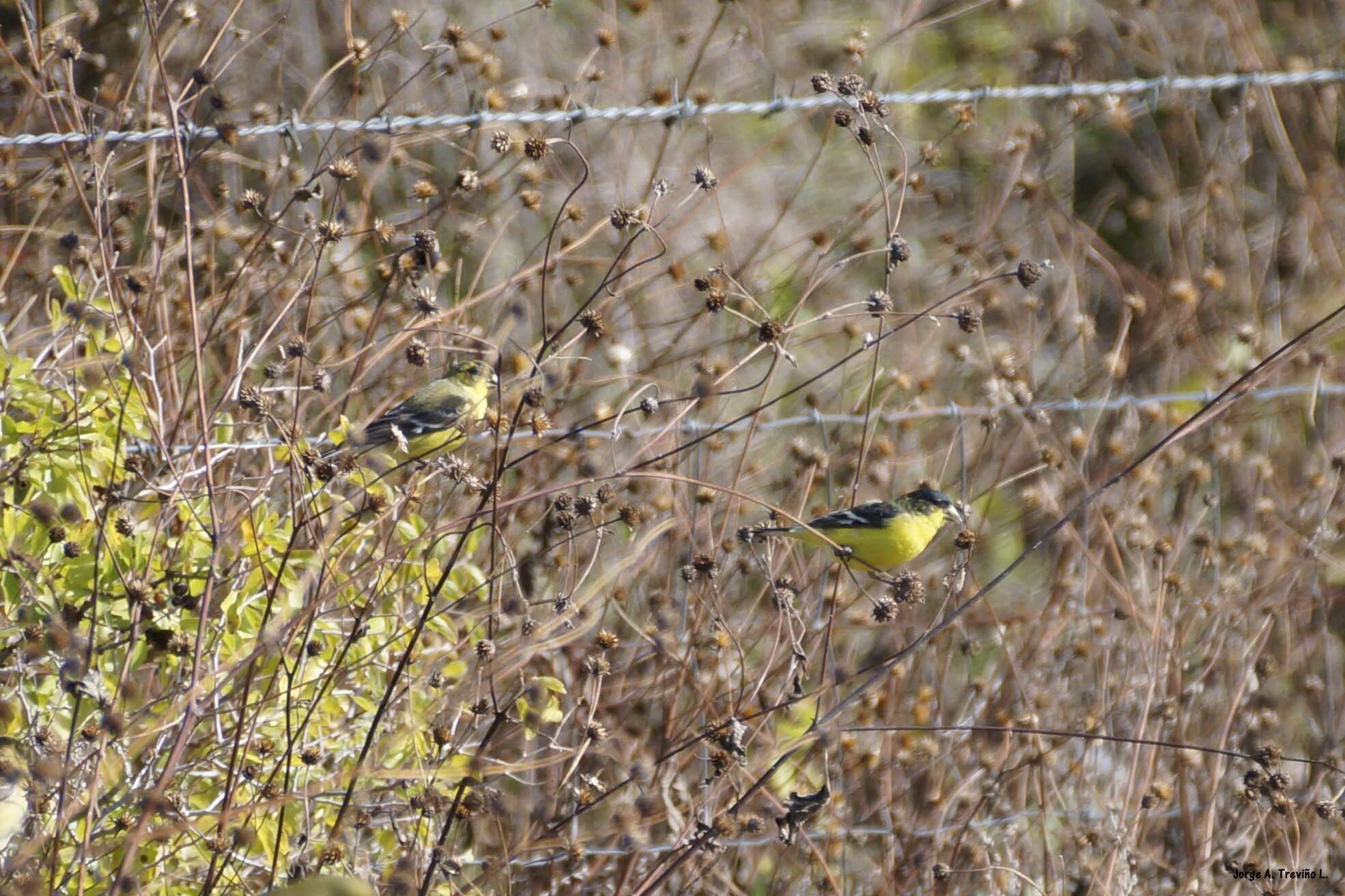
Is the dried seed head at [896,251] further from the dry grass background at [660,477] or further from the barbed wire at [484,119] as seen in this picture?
the barbed wire at [484,119]

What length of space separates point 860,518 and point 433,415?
1.31 m

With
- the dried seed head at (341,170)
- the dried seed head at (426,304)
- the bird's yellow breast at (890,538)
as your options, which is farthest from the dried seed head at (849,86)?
the bird's yellow breast at (890,538)

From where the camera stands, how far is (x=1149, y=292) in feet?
22.7

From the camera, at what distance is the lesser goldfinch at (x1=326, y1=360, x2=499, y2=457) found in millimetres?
3814

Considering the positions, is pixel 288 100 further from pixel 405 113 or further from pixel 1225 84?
pixel 1225 84

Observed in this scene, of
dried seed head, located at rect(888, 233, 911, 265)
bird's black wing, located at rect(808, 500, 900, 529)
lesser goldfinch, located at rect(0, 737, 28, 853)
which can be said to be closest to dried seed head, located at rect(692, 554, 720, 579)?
bird's black wing, located at rect(808, 500, 900, 529)

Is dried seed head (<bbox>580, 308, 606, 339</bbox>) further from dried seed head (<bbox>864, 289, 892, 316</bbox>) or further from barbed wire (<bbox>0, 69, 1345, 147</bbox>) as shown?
barbed wire (<bbox>0, 69, 1345, 147</bbox>)

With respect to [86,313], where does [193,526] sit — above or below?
below

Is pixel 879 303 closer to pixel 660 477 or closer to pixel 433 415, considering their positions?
pixel 660 477

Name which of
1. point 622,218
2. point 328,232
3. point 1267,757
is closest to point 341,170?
point 328,232

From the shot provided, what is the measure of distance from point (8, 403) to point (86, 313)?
285mm

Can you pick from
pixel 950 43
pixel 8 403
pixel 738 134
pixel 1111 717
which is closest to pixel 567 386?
pixel 8 403

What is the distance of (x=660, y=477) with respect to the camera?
2623mm

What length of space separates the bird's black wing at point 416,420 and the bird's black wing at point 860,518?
1.10m
